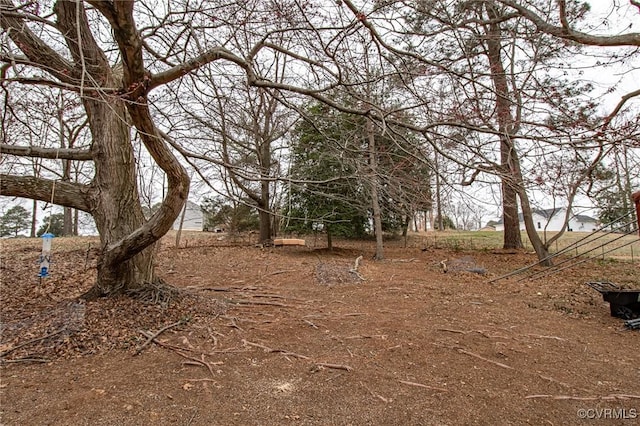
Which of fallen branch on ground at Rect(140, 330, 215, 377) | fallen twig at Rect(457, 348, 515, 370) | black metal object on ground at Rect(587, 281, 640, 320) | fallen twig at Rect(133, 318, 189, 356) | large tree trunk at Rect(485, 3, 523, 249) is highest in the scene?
large tree trunk at Rect(485, 3, 523, 249)

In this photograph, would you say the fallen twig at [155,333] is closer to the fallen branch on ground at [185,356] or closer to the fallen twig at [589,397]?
the fallen branch on ground at [185,356]

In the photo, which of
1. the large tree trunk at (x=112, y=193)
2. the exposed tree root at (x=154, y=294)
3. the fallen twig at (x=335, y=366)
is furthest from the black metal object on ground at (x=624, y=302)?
the large tree trunk at (x=112, y=193)

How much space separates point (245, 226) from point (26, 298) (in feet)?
25.7

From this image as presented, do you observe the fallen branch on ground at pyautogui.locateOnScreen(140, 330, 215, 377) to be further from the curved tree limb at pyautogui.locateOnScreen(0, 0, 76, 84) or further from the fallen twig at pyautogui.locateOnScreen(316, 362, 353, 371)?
the curved tree limb at pyautogui.locateOnScreen(0, 0, 76, 84)

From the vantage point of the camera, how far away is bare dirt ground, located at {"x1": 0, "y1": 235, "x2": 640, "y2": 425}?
200 centimetres

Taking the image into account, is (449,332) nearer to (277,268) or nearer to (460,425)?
(460,425)

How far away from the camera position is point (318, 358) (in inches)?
108

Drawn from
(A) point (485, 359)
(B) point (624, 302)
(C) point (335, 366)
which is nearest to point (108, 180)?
(C) point (335, 366)

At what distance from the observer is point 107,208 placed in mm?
3691

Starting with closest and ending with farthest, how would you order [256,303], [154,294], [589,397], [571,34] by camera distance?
[589,397]
[571,34]
[154,294]
[256,303]

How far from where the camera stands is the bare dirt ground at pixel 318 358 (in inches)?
78.5

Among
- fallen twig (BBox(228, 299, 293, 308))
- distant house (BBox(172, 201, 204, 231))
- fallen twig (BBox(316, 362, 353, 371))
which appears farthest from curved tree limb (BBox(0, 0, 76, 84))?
distant house (BBox(172, 201, 204, 231))

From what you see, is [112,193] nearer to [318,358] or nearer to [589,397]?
[318,358]

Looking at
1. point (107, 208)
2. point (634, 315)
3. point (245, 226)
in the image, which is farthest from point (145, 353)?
point (245, 226)
